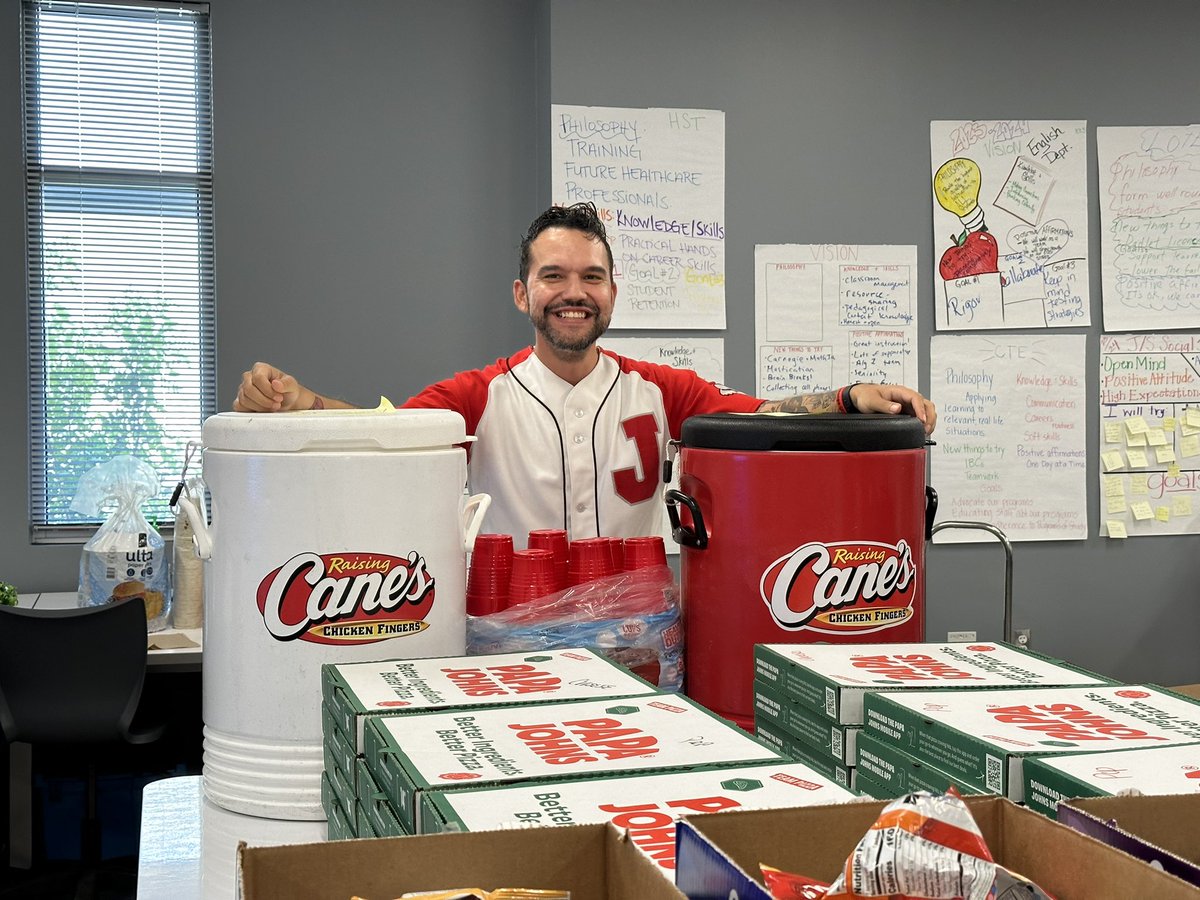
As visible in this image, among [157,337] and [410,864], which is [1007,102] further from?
[410,864]

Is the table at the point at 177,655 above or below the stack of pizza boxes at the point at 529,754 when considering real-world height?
below

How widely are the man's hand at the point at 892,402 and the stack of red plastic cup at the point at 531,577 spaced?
0.55 m

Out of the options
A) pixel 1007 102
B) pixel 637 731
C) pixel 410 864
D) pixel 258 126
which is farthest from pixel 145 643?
pixel 1007 102

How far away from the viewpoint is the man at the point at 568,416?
2.17 meters

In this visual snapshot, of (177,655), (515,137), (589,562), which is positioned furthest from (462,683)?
(515,137)

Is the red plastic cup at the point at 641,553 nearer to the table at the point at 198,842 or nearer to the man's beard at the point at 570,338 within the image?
the table at the point at 198,842

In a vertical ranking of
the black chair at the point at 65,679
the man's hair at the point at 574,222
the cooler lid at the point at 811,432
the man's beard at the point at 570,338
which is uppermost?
the man's hair at the point at 574,222

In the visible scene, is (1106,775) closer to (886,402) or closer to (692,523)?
(692,523)

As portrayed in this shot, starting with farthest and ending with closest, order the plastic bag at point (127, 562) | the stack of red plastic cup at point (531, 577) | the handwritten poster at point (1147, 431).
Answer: the handwritten poster at point (1147, 431) → the plastic bag at point (127, 562) → the stack of red plastic cup at point (531, 577)

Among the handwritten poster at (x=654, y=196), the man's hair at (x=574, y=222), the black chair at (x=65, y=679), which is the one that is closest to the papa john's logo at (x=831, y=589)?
the man's hair at (x=574, y=222)

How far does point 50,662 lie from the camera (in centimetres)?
306

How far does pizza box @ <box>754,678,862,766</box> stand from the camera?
98 cm

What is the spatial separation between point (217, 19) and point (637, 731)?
3.86m

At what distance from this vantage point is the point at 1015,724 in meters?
0.87
